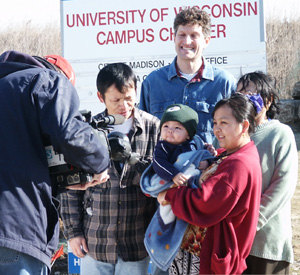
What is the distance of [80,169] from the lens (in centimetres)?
223

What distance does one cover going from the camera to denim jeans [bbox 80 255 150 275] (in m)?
2.96

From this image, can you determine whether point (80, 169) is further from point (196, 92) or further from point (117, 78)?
point (196, 92)

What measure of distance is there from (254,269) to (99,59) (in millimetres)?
3004

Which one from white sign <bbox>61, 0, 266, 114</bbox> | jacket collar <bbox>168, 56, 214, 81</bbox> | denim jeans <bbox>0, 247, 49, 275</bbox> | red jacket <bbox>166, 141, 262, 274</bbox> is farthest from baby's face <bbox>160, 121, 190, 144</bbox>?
white sign <bbox>61, 0, 266, 114</bbox>

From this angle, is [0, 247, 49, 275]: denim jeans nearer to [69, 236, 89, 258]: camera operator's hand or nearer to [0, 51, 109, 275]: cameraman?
[0, 51, 109, 275]: cameraman

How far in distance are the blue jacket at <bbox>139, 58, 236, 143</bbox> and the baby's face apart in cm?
48

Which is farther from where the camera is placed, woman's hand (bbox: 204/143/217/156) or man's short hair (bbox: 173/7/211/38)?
man's short hair (bbox: 173/7/211/38)

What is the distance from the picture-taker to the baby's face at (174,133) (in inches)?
109

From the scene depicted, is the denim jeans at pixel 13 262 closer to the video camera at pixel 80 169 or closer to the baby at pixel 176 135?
the video camera at pixel 80 169

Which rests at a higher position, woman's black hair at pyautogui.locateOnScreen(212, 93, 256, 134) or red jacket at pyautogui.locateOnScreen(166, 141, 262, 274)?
woman's black hair at pyautogui.locateOnScreen(212, 93, 256, 134)

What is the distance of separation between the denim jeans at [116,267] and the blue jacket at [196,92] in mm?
896

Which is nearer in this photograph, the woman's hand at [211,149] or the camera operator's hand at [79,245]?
the woman's hand at [211,149]

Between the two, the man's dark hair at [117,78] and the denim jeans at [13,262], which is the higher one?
the man's dark hair at [117,78]

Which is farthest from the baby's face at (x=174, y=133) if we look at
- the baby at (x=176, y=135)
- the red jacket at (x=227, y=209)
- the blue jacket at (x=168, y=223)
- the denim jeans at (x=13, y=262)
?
the denim jeans at (x=13, y=262)
